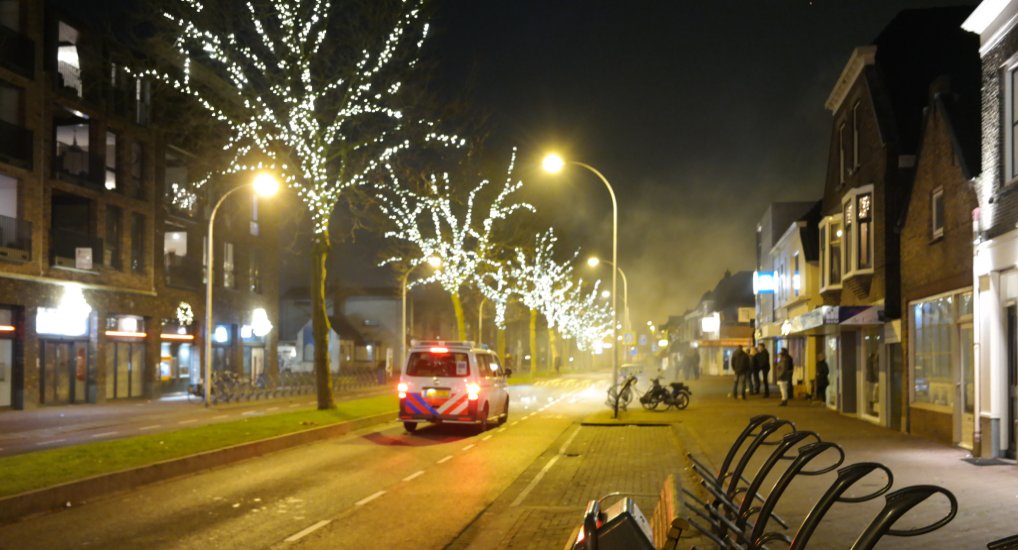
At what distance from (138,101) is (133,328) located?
9610mm

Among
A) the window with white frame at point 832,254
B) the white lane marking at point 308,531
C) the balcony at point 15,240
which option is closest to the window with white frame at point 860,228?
the window with white frame at point 832,254

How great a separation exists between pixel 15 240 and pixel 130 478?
23169mm

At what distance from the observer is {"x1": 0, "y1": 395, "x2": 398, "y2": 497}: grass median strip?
44.9 feet

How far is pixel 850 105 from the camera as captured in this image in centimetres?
2767

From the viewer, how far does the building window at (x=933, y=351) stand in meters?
18.8

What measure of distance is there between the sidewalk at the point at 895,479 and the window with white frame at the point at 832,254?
3.77 m

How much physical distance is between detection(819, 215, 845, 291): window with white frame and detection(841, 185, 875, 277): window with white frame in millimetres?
1726

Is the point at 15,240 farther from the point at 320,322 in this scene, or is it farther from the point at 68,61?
the point at 320,322

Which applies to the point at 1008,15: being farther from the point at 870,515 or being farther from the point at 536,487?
the point at 536,487

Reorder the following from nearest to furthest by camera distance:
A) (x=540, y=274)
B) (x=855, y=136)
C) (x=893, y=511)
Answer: (x=893, y=511) → (x=855, y=136) → (x=540, y=274)

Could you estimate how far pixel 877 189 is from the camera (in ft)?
80.2

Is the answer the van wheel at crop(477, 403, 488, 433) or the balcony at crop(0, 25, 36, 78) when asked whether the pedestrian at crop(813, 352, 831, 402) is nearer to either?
the van wheel at crop(477, 403, 488, 433)

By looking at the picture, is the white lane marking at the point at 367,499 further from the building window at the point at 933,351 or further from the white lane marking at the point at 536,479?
the building window at the point at 933,351

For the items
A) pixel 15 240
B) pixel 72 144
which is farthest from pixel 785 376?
pixel 72 144
